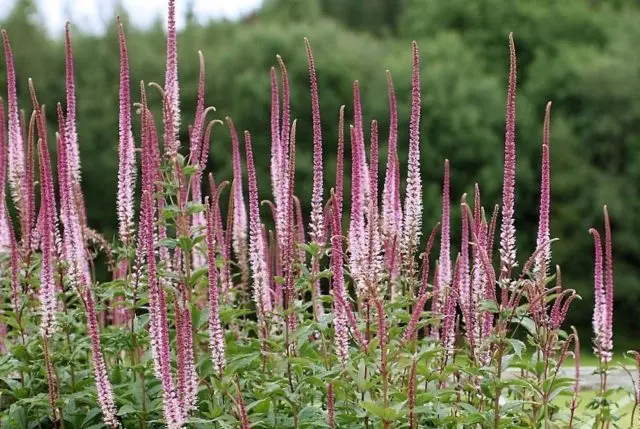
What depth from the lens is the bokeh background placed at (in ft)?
117

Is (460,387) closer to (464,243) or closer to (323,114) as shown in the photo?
(464,243)

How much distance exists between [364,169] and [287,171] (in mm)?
669

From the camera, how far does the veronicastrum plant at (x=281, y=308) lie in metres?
5.45

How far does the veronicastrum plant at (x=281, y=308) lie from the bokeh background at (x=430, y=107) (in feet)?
85.0

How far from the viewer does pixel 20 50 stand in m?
36.5

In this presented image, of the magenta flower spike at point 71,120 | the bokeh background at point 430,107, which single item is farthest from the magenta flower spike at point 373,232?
the bokeh background at point 430,107

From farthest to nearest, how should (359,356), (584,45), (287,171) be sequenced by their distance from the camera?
(584,45)
(287,171)
(359,356)

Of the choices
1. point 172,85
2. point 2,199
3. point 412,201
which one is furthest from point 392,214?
point 2,199

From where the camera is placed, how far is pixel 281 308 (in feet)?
20.6

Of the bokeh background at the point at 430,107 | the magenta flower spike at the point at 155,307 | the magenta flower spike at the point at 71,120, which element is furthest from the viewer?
the bokeh background at the point at 430,107

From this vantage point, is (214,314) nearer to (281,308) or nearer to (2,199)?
(281,308)

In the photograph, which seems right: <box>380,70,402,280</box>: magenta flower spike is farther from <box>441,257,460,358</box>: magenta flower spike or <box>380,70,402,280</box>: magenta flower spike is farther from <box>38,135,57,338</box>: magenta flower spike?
<box>38,135,57,338</box>: magenta flower spike

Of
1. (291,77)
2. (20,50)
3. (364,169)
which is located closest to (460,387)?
(364,169)

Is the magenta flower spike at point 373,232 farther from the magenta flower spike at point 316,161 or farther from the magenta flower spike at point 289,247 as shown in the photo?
the magenta flower spike at point 289,247
